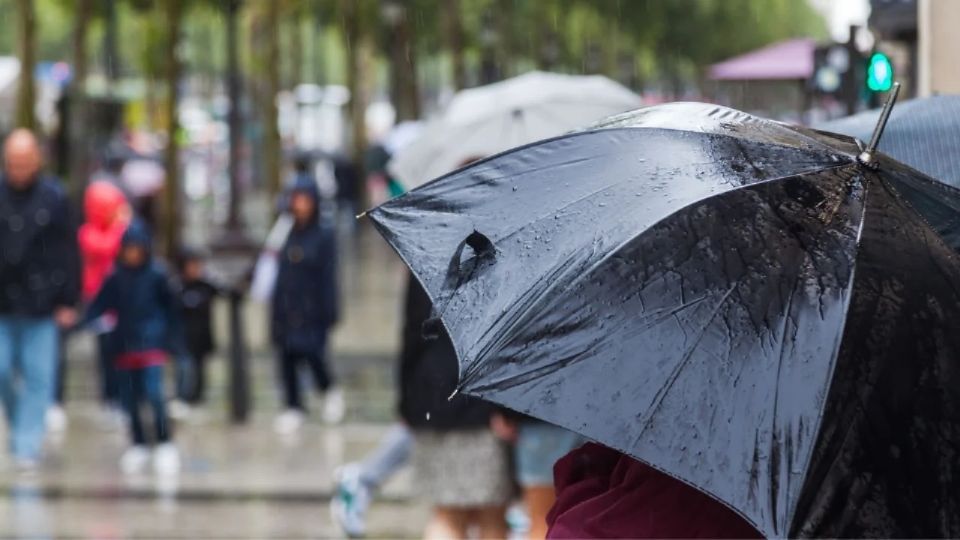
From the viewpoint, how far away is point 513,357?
11.3 ft

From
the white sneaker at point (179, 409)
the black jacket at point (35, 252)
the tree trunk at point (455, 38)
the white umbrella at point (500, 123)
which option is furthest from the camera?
the tree trunk at point (455, 38)

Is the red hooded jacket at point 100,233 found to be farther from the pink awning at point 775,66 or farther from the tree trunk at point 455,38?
the tree trunk at point 455,38

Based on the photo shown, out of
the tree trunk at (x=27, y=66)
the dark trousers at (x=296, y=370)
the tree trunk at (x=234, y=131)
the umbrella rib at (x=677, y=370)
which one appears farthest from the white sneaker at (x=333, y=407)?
the tree trunk at (x=234, y=131)

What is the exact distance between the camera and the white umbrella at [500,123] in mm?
7625

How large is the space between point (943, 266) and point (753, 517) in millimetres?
576

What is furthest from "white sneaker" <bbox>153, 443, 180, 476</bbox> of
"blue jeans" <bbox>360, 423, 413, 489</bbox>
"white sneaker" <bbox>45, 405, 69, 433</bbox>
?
"blue jeans" <bbox>360, 423, 413, 489</bbox>

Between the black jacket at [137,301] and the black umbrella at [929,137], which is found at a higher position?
the black umbrella at [929,137]

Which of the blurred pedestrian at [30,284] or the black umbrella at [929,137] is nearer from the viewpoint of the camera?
the black umbrella at [929,137]

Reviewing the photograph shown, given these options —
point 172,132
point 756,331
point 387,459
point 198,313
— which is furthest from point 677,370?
point 172,132

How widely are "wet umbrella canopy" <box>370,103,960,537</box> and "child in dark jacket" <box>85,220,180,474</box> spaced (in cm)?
819

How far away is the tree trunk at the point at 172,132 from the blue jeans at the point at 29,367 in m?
10.4

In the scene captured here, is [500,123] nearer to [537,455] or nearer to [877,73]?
[537,455]

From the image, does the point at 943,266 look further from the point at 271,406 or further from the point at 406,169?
the point at 271,406

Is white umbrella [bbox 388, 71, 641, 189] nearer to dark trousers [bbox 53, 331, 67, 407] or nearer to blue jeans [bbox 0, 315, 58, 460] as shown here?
blue jeans [bbox 0, 315, 58, 460]
